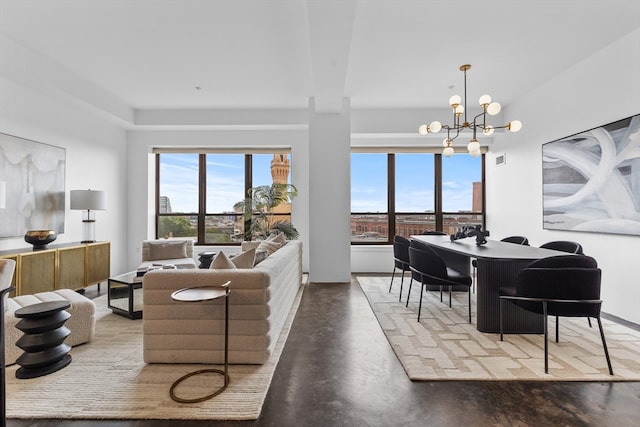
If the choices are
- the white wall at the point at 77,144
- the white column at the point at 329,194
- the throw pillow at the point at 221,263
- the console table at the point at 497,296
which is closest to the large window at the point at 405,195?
the white column at the point at 329,194

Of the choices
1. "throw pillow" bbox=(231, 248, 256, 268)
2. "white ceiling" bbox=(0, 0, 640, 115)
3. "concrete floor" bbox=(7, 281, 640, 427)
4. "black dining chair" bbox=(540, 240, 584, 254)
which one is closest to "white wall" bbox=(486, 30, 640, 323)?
"white ceiling" bbox=(0, 0, 640, 115)

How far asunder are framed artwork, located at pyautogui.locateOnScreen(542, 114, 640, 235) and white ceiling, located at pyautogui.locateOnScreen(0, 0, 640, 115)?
1005 millimetres

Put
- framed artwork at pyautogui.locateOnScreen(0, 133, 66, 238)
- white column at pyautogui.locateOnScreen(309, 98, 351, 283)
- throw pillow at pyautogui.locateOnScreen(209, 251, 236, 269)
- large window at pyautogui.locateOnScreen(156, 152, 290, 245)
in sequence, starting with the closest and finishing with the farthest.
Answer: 1. throw pillow at pyautogui.locateOnScreen(209, 251, 236, 269)
2. framed artwork at pyautogui.locateOnScreen(0, 133, 66, 238)
3. white column at pyautogui.locateOnScreen(309, 98, 351, 283)
4. large window at pyautogui.locateOnScreen(156, 152, 290, 245)

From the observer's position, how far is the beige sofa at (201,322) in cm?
234

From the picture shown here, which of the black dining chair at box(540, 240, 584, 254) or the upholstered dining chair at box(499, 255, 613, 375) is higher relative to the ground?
the black dining chair at box(540, 240, 584, 254)

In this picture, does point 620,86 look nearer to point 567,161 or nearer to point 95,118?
point 567,161

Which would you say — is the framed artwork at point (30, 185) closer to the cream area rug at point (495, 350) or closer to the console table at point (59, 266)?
the console table at point (59, 266)

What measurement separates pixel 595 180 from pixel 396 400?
3.61 meters

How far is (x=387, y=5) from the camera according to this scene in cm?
287

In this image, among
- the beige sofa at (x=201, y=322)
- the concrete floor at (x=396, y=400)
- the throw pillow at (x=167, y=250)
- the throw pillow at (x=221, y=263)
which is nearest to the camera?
Result: the concrete floor at (x=396, y=400)

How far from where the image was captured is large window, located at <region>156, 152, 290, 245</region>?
250 inches

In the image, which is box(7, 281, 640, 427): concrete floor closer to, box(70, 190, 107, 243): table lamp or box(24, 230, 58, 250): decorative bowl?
box(24, 230, 58, 250): decorative bowl

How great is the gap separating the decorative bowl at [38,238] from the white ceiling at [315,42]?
2.11 metres

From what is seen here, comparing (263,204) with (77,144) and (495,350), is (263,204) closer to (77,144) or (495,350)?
(77,144)
